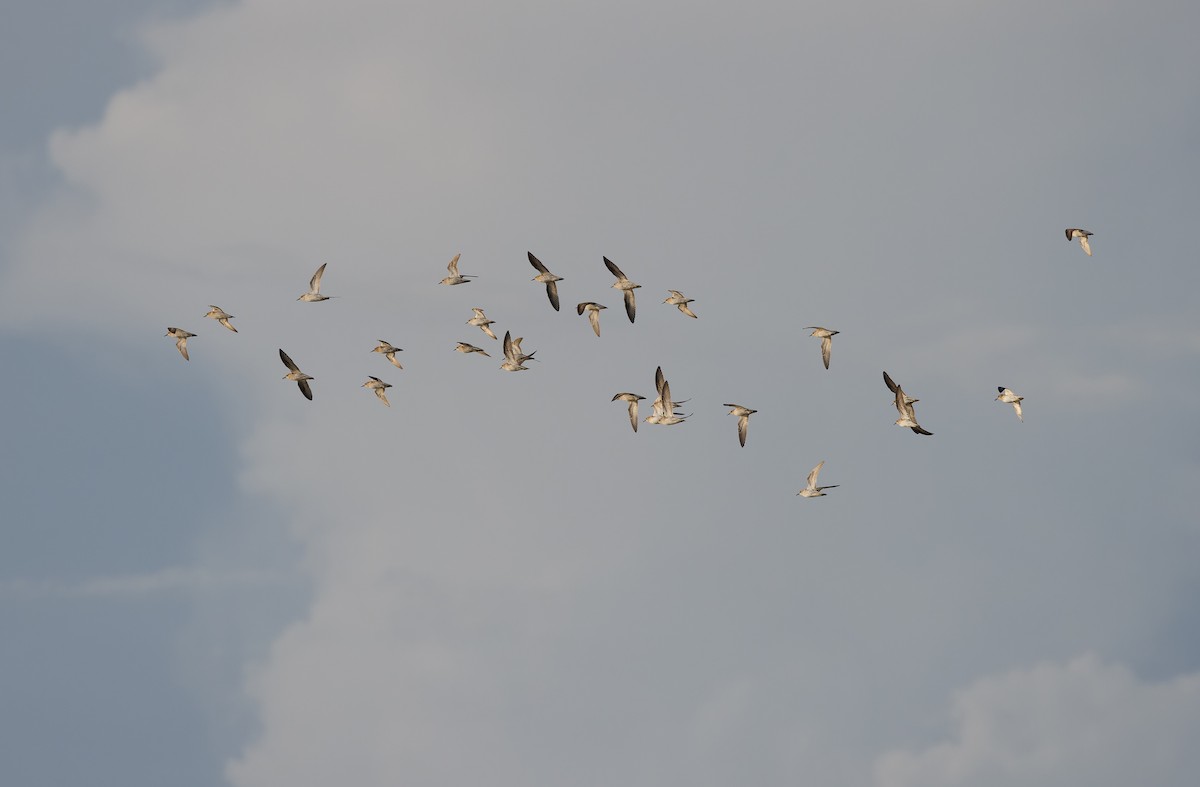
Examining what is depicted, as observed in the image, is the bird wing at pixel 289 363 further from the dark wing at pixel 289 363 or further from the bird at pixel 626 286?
the bird at pixel 626 286

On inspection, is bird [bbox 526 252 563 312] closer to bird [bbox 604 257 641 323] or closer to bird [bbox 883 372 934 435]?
bird [bbox 604 257 641 323]

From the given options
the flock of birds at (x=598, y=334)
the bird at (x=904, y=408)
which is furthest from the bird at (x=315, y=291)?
the bird at (x=904, y=408)

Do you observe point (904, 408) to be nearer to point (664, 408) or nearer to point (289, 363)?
point (664, 408)

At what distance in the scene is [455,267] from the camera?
125375mm

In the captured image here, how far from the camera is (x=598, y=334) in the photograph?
390ft

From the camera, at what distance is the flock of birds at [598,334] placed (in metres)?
115

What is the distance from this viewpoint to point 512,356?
11906 centimetres

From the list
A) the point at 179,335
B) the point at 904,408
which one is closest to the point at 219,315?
the point at 179,335

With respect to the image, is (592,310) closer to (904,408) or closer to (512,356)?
(512,356)

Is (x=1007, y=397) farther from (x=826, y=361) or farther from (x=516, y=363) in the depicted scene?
(x=516, y=363)

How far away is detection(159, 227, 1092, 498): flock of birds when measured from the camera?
115125mm

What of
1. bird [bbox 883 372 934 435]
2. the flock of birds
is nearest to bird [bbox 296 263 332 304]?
the flock of birds

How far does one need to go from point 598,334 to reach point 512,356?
17.0ft

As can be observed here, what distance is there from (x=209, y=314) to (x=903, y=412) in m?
41.5
